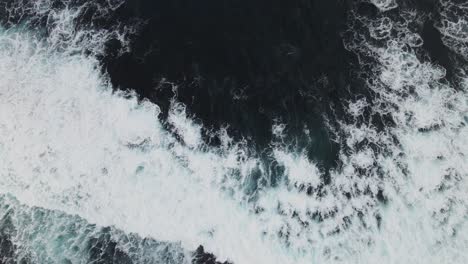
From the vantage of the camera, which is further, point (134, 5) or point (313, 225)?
point (134, 5)

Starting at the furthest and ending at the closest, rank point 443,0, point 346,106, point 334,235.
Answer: point 443,0, point 346,106, point 334,235

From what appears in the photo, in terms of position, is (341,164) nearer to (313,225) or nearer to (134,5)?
(313,225)

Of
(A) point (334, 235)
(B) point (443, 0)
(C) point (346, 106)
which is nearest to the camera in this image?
(A) point (334, 235)

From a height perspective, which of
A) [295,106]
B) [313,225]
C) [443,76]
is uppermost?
[443,76]

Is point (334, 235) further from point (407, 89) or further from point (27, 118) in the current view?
point (27, 118)

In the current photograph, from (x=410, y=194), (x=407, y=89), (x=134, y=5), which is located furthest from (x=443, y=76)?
(x=134, y=5)

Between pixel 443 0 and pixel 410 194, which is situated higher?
pixel 443 0
